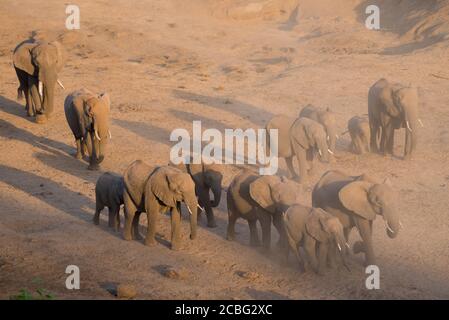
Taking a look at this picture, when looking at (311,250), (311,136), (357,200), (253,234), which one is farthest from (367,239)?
(311,136)

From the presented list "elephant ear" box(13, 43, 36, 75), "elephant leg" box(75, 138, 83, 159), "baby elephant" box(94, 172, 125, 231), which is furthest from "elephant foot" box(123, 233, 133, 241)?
"elephant ear" box(13, 43, 36, 75)

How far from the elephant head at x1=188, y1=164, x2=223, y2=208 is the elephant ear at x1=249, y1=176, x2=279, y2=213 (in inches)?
51.2

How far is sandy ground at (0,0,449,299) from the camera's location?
41.8 feet

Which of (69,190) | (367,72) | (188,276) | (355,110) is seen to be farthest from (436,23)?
(188,276)

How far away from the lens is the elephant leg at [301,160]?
17641 millimetres

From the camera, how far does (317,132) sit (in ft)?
56.6

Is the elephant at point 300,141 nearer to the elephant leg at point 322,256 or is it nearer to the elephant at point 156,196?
the elephant at point 156,196

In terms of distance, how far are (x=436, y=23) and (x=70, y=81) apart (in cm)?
1520

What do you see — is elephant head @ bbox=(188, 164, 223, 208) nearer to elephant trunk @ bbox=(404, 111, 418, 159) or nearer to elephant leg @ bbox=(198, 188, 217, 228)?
elephant leg @ bbox=(198, 188, 217, 228)

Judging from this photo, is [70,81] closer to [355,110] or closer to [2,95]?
[2,95]

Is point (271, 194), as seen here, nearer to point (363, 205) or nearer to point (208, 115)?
point (363, 205)

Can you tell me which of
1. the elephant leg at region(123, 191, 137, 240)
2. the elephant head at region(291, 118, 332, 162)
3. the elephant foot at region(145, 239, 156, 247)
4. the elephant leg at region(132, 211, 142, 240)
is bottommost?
the elephant foot at region(145, 239, 156, 247)

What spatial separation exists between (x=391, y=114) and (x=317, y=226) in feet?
25.2

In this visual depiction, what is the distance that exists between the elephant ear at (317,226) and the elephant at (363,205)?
2.37ft
